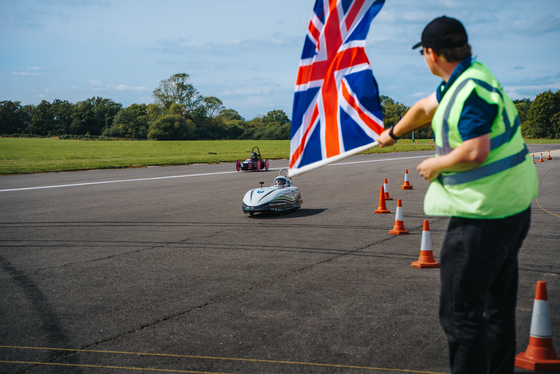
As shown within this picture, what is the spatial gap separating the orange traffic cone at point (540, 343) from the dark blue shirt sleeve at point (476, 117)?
1.82 m

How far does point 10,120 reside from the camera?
4892 inches

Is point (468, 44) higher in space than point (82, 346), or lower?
higher

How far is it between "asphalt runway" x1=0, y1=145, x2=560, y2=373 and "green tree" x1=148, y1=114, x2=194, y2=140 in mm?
89256

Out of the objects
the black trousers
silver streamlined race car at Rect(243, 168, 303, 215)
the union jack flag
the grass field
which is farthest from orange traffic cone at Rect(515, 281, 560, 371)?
the grass field

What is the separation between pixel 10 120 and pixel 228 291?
140327mm

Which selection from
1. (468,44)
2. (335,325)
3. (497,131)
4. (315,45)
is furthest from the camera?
(335,325)

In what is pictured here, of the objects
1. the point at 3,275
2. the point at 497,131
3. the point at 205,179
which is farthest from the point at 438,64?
the point at 205,179

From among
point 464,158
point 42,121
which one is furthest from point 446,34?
point 42,121

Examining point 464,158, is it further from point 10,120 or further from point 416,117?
point 10,120

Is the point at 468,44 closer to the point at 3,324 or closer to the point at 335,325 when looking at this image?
the point at 335,325

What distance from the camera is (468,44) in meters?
2.32

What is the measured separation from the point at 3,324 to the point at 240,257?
3.10 metres

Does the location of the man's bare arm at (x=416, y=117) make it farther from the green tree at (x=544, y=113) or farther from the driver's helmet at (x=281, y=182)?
the green tree at (x=544, y=113)

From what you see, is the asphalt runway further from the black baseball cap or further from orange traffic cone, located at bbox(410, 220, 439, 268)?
the black baseball cap
